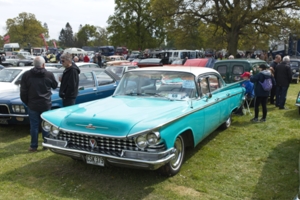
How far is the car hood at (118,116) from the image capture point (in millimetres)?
3893

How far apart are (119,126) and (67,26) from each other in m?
140

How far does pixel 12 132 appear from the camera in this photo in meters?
7.30

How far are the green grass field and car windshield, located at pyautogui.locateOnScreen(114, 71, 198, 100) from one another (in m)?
1.23

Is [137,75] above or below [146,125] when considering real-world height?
above

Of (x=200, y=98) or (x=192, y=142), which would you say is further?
(x=200, y=98)

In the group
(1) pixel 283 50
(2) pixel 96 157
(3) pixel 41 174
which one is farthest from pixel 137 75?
(1) pixel 283 50

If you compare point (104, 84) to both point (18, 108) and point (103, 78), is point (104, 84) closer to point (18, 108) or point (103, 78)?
point (103, 78)

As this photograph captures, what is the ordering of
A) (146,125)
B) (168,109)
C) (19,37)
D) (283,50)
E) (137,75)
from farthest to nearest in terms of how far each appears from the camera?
1. (19,37)
2. (283,50)
3. (137,75)
4. (168,109)
5. (146,125)

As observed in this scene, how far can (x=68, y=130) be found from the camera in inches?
166

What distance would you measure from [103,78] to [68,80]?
2.99 meters

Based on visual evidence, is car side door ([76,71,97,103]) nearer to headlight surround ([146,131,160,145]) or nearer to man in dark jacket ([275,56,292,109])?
headlight surround ([146,131,160,145])

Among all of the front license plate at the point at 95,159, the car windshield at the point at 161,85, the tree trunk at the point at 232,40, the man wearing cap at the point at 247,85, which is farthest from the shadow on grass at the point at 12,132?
the tree trunk at the point at 232,40

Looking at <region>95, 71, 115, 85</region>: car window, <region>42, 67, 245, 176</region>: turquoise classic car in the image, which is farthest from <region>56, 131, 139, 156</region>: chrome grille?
<region>95, 71, 115, 85</region>: car window

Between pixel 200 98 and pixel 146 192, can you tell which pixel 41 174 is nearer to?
pixel 146 192
